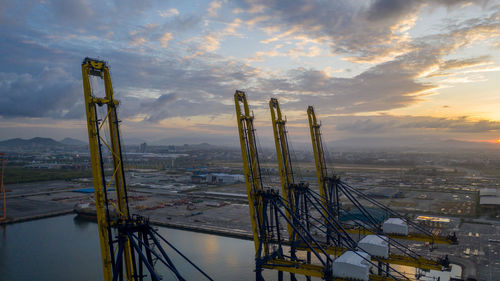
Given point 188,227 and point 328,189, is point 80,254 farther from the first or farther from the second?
point 328,189

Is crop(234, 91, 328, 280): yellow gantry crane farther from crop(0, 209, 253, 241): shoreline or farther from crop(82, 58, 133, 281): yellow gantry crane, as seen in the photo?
crop(0, 209, 253, 241): shoreline

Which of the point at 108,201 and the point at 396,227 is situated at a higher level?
the point at 108,201

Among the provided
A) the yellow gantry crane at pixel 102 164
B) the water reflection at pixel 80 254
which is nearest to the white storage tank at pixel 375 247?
the water reflection at pixel 80 254

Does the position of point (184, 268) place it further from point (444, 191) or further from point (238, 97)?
point (444, 191)

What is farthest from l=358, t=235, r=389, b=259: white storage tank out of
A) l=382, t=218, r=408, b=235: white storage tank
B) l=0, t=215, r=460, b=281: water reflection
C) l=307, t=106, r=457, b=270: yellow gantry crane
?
l=0, t=215, r=460, b=281: water reflection

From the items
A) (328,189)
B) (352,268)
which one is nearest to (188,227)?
(328,189)

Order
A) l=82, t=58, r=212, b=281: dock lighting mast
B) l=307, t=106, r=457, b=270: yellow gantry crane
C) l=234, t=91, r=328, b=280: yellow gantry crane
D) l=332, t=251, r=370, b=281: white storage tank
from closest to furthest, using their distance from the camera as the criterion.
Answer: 1. l=82, t=58, r=212, b=281: dock lighting mast
2. l=332, t=251, r=370, b=281: white storage tank
3. l=234, t=91, r=328, b=280: yellow gantry crane
4. l=307, t=106, r=457, b=270: yellow gantry crane

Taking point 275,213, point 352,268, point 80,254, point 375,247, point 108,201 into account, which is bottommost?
point 80,254

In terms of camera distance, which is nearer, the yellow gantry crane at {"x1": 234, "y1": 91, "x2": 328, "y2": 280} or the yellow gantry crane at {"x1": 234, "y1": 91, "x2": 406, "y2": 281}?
the yellow gantry crane at {"x1": 234, "y1": 91, "x2": 406, "y2": 281}

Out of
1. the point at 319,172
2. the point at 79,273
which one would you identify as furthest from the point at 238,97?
the point at 79,273

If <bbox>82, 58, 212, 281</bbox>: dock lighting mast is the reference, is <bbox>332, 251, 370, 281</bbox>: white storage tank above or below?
below
